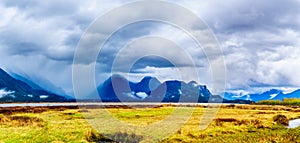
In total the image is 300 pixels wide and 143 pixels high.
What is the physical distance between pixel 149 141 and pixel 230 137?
10.3m

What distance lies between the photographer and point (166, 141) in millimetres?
37750

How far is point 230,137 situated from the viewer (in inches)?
1619

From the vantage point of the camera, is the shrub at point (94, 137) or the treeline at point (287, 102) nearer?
the shrub at point (94, 137)

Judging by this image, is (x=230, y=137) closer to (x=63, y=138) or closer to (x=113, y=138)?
(x=113, y=138)

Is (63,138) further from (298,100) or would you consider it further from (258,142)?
(298,100)

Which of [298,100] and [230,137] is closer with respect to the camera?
[230,137]

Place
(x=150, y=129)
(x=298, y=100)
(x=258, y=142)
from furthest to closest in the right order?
(x=298, y=100) < (x=150, y=129) < (x=258, y=142)

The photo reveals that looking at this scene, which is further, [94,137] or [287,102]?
[287,102]

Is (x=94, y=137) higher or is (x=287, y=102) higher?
(x=94, y=137)

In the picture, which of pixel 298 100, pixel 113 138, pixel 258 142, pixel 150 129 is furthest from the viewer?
pixel 298 100

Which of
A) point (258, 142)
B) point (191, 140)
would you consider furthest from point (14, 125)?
point (258, 142)

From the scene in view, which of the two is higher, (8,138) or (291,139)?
(8,138)

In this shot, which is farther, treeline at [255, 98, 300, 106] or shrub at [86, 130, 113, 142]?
treeline at [255, 98, 300, 106]

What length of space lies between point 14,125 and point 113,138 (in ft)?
55.6
